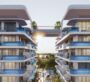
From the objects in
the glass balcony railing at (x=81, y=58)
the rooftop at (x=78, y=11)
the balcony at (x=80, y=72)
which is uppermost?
the rooftop at (x=78, y=11)

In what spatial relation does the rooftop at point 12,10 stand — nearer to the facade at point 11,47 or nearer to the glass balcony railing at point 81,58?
the facade at point 11,47

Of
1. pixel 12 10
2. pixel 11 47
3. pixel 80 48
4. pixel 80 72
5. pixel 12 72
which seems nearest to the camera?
pixel 80 72

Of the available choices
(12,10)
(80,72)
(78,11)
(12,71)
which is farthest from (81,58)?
(12,10)

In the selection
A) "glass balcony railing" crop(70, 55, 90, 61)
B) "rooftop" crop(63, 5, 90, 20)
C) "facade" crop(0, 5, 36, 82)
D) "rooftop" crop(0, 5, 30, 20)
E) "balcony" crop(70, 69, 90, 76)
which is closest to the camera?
"balcony" crop(70, 69, 90, 76)

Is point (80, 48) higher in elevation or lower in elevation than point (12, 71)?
higher

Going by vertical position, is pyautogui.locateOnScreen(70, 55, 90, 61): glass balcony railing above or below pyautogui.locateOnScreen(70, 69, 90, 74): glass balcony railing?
above

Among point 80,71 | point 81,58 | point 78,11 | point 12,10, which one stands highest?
point 12,10

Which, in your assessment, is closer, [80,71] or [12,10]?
[80,71]

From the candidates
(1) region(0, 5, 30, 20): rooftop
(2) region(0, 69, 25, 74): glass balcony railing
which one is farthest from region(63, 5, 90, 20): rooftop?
(2) region(0, 69, 25, 74): glass balcony railing

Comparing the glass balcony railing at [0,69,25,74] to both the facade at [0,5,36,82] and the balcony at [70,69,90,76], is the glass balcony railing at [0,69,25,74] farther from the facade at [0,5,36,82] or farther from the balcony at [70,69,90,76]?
the balcony at [70,69,90,76]

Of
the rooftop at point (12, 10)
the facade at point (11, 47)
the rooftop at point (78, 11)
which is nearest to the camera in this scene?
the facade at point (11, 47)

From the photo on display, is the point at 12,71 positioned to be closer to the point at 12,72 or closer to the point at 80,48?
the point at 12,72

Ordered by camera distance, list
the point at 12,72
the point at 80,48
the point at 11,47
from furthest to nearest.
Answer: the point at 80,48 < the point at 11,47 < the point at 12,72

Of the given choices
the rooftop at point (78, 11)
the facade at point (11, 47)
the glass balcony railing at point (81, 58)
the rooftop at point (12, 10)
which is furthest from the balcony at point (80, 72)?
the rooftop at point (12, 10)
